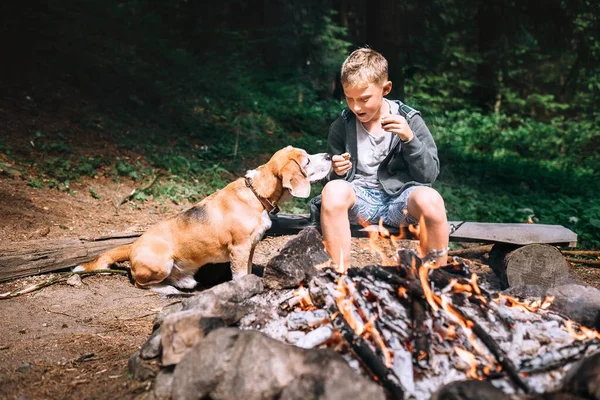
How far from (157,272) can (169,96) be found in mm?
7855

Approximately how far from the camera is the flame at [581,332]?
329 centimetres

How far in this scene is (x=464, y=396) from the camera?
253 centimetres

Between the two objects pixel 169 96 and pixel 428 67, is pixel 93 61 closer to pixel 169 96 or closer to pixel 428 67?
pixel 169 96

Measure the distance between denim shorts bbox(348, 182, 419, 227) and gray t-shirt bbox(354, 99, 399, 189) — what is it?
78 mm

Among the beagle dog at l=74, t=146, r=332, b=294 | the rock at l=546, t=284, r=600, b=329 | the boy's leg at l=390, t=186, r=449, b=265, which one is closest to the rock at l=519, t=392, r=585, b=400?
the rock at l=546, t=284, r=600, b=329

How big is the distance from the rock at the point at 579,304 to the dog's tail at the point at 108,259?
4.27 meters

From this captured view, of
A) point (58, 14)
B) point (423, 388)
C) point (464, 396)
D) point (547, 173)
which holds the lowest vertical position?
point (547, 173)

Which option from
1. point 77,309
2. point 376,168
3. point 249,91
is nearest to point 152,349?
point 77,309

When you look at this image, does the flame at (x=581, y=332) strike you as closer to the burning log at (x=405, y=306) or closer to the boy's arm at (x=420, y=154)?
the burning log at (x=405, y=306)

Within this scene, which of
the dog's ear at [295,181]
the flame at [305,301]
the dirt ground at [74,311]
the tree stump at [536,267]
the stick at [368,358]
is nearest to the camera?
the stick at [368,358]

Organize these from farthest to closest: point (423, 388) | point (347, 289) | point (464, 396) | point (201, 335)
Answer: point (347, 289)
point (201, 335)
point (423, 388)
point (464, 396)

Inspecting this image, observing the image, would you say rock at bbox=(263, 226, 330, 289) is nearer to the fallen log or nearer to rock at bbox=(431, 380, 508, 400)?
rock at bbox=(431, 380, 508, 400)

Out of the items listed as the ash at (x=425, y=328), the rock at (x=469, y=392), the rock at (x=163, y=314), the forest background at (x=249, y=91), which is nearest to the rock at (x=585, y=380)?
the ash at (x=425, y=328)

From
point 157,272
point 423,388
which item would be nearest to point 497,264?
point 423,388
